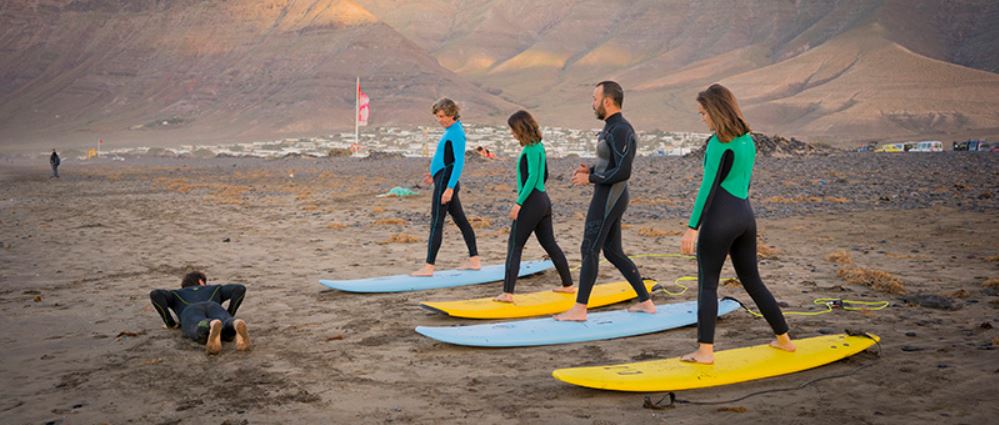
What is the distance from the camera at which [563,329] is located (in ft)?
21.5

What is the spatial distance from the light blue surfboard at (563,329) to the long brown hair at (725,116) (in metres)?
2.18

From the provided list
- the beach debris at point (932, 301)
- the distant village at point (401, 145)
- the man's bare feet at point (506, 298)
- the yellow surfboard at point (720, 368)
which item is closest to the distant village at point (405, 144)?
the distant village at point (401, 145)

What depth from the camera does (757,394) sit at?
505 cm

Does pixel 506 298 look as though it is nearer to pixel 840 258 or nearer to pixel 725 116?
pixel 725 116

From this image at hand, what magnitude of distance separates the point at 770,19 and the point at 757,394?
169147 mm

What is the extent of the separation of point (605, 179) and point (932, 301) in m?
3.69

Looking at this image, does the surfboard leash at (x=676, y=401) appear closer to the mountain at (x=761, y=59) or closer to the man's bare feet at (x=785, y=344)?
the man's bare feet at (x=785, y=344)

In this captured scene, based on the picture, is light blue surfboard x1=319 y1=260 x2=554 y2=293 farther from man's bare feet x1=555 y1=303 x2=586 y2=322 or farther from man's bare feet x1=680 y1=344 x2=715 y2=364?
man's bare feet x1=680 y1=344 x2=715 y2=364

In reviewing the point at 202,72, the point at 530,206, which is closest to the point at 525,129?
the point at 530,206

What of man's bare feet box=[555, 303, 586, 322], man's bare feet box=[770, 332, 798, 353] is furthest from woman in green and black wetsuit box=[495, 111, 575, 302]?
man's bare feet box=[770, 332, 798, 353]

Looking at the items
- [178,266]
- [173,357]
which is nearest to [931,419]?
[173,357]

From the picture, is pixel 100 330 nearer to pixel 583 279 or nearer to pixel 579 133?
pixel 583 279

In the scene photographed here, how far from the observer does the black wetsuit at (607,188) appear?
21.5ft

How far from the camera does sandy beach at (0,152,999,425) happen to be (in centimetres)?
488
